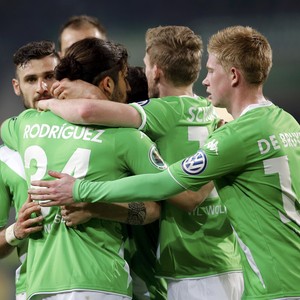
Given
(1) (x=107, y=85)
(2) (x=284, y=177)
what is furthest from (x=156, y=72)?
(2) (x=284, y=177)

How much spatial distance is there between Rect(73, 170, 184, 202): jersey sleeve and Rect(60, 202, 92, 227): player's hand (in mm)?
66

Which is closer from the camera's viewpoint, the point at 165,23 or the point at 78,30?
the point at 78,30

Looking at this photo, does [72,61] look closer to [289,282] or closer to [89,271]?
[89,271]

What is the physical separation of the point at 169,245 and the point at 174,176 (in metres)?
0.59

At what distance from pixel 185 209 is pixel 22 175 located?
0.74 metres

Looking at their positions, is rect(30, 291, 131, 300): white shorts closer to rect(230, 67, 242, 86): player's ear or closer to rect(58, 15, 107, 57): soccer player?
rect(230, 67, 242, 86): player's ear

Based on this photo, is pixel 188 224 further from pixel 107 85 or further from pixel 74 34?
pixel 74 34

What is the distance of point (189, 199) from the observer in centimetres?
323

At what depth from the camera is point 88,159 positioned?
294cm

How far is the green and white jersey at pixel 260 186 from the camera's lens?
2.88m

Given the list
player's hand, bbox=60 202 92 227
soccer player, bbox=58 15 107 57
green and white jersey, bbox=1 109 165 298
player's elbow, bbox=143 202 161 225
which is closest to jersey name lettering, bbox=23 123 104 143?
green and white jersey, bbox=1 109 165 298

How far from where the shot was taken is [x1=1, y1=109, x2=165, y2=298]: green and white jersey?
2900mm

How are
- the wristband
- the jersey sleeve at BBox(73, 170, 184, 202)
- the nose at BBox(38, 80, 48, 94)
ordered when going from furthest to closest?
1. the nose at BBox(38, 80, 48, 94)
2. the wristband
3. the jersey sleeve at BBox(73, 170, 184, 202)

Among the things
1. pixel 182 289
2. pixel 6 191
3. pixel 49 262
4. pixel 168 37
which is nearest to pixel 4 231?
pixel 6 191
